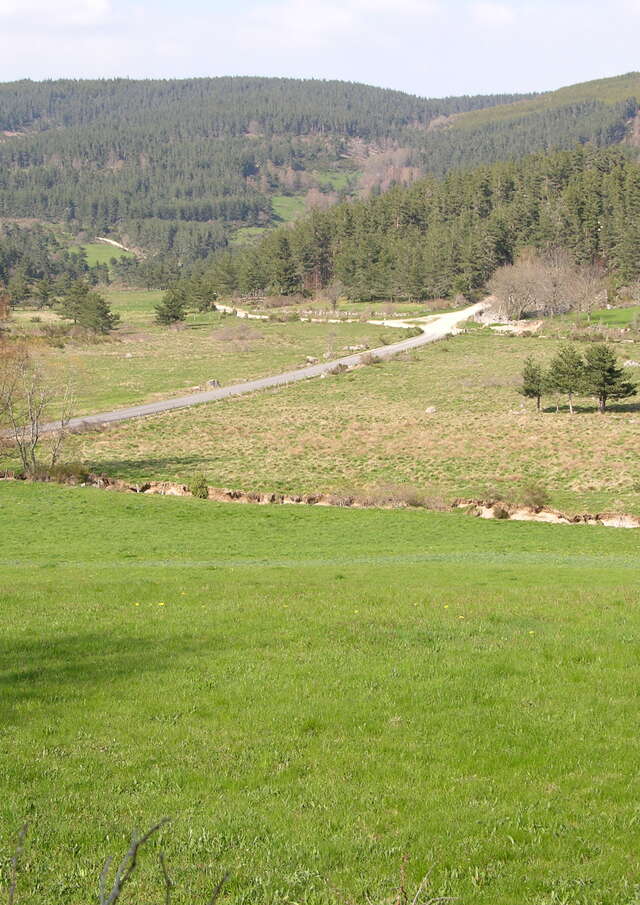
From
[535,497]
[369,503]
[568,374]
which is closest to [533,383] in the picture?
[568,374]

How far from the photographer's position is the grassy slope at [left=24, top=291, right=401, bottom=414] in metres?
84.6

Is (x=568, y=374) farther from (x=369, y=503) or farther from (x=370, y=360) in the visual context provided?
(x=370, y=360)

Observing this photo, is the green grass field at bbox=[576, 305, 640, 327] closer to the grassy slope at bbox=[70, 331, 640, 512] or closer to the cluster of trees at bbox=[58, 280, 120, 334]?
the grassy slope at bbox=[70, 331, 640, 512]

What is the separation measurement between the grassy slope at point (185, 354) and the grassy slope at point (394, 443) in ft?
45.0

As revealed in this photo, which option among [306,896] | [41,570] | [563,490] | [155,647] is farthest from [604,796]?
[563,490]

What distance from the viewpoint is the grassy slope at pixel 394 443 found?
152 ft

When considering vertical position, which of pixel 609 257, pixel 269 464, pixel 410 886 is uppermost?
pixel 609 257

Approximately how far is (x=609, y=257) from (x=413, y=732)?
159m

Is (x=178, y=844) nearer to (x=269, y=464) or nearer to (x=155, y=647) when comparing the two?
(x=155, y=647)

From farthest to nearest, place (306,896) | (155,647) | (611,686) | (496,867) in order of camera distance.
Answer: (155,647)
(611,686)
(496,867)
(306,896)

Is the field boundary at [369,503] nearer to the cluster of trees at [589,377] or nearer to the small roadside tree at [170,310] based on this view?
the cluster of trees at [589,377]

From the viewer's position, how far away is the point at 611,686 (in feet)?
37.8

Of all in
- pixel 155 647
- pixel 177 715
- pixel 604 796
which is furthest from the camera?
pixel 155 647

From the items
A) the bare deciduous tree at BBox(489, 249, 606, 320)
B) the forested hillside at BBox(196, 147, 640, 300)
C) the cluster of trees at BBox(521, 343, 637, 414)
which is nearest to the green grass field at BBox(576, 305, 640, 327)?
the bare deciduous tree at BBox(489, 249, 606, 320)
